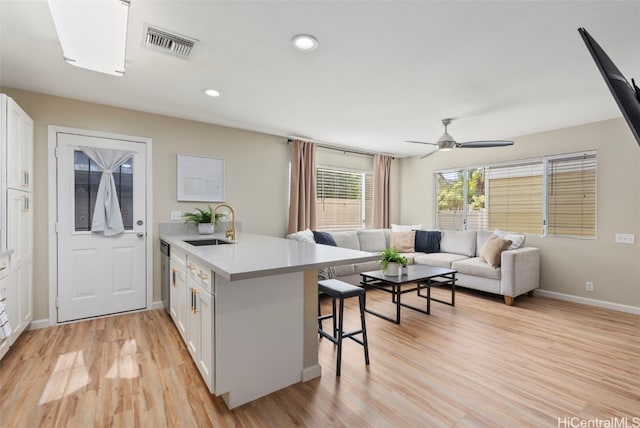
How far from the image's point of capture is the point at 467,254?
512cm

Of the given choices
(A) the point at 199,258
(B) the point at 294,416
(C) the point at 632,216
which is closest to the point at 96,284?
(A) the point at 199,258

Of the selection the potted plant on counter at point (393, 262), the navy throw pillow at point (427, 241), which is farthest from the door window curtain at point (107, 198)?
the navy throw pillow at point (427, 241)

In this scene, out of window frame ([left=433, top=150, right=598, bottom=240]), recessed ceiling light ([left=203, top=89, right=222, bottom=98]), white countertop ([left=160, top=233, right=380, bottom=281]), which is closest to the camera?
white countertop ([left=160, top=233, right=380, bottom=281])

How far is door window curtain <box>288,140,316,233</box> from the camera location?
4965mm

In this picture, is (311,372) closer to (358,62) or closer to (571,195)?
(358,62)

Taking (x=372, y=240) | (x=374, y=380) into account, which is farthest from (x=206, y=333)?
(x=372, y=240)

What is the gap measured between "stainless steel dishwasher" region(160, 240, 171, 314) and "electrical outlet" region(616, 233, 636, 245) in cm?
542

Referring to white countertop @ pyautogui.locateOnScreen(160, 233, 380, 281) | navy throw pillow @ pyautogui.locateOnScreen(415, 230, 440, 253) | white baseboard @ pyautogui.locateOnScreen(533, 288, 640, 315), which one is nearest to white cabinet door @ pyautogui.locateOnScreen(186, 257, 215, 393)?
white countertop @ pyautogui.locateOnScreen(160, 233, 380, 281)

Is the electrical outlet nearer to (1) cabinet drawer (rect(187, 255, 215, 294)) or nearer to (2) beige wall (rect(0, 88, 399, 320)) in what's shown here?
(2) beige wall (rect(0, 88, 399, 320))

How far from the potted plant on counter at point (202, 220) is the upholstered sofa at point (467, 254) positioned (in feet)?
5.06

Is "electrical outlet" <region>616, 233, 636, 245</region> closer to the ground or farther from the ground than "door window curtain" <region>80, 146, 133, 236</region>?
closer to the ground

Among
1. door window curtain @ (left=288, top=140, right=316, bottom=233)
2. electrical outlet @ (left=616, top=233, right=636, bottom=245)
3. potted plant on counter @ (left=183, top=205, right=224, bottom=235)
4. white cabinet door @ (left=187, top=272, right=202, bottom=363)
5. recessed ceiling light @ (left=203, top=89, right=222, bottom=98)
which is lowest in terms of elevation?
white cabinet door @ (left=187, top=272, right=202, bottom=363)

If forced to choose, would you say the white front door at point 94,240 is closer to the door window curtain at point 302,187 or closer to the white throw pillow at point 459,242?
the door window curtain at point 302,187

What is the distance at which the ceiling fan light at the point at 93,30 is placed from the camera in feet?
5.43
